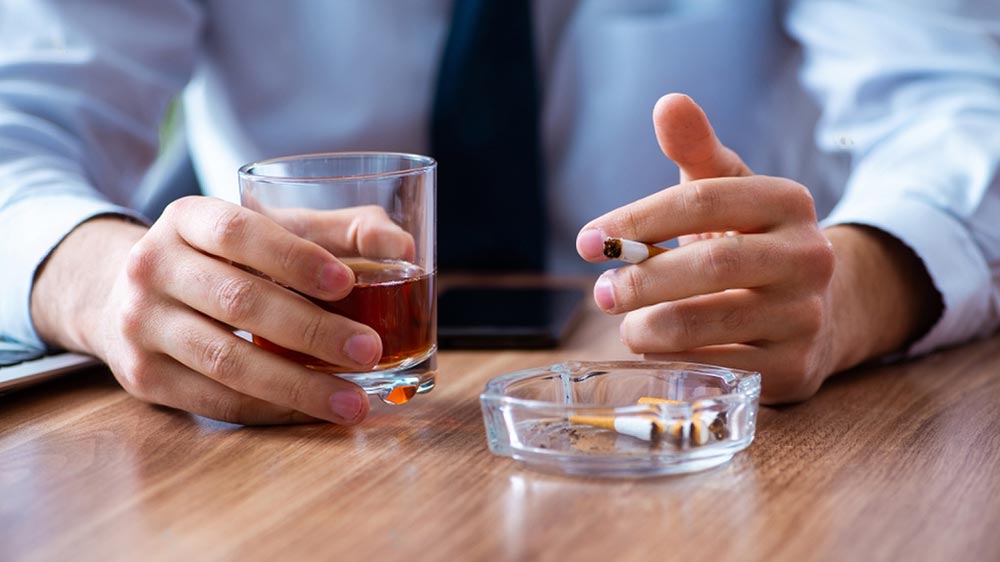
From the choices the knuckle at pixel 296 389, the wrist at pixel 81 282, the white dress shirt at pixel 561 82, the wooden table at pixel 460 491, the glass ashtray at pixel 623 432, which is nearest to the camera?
the wooden table at pixel 460 491

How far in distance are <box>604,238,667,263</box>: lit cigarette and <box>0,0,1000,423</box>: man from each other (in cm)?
1

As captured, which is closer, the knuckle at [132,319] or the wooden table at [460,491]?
the wooden table at [460,491]

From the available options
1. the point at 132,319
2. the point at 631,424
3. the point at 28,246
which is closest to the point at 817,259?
the point at 631,424

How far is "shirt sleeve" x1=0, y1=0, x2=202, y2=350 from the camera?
1.12 m

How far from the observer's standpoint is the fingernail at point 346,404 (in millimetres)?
830

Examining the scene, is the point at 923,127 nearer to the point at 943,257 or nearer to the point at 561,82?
the point at 943,257

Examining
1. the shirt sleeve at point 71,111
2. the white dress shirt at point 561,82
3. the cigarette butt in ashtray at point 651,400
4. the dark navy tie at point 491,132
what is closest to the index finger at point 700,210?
the cigarette butt in ashtray at point 651,400

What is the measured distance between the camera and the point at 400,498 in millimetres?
702

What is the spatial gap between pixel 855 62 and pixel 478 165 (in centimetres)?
58

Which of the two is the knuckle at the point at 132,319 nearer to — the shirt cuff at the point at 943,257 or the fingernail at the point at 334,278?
the fingernail at the point at 334,278

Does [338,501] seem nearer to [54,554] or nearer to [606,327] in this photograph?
[54,554]

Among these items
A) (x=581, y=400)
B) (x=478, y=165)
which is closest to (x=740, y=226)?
(x=581, y=400)

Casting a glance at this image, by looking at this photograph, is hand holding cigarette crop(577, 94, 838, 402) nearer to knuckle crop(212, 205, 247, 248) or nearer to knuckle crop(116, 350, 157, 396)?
knuckle crop(212, 205, 247, 248)

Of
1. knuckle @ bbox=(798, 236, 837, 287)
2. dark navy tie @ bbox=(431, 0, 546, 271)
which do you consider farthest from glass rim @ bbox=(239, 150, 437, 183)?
dark navy tie @ bbox=(431, 0, 546, 271)
